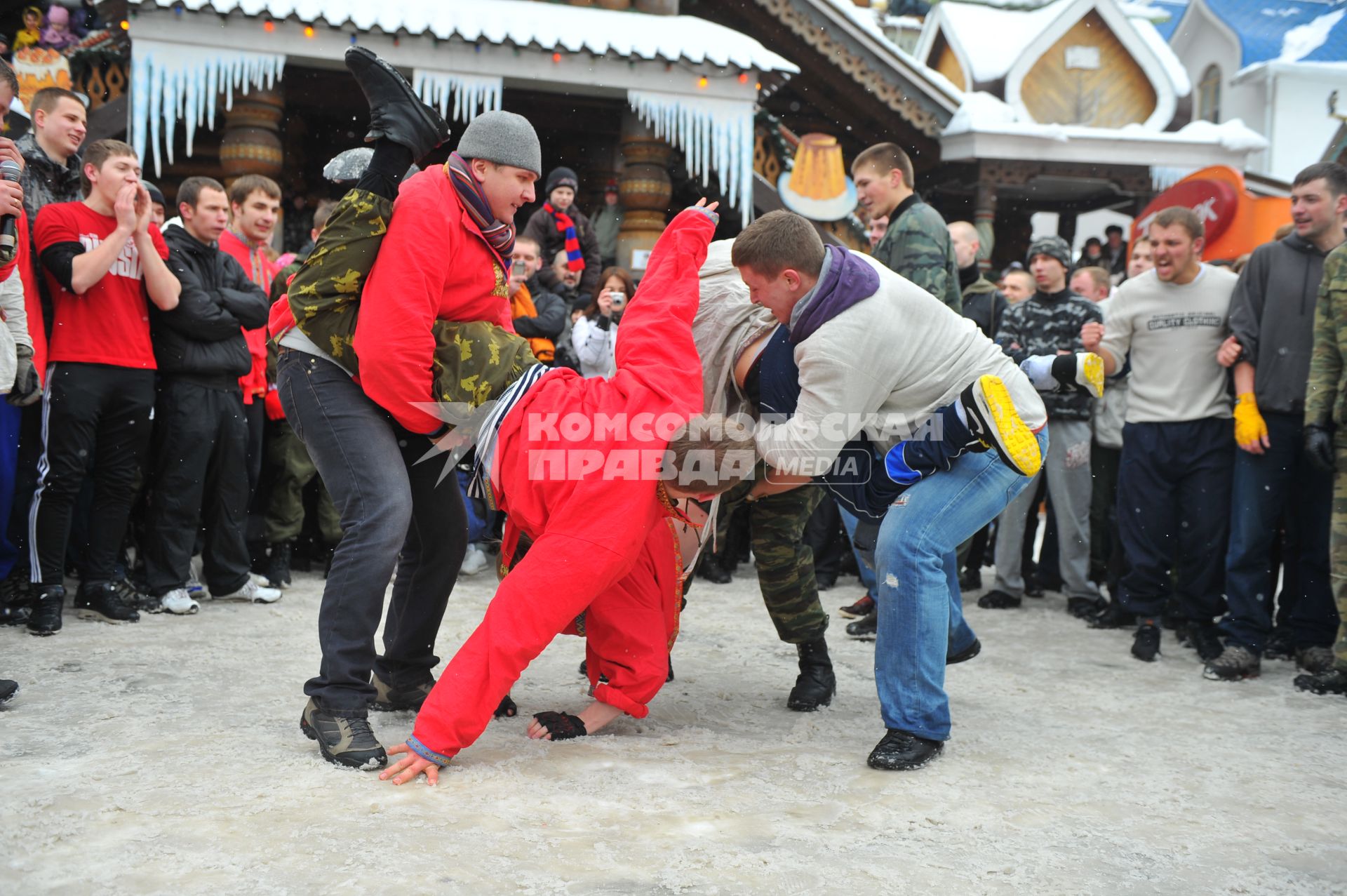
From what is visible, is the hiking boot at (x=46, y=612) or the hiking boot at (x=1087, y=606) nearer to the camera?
the hiking boot at (x=46, y=612)

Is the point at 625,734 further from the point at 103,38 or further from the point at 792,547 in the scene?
the point at 103,38

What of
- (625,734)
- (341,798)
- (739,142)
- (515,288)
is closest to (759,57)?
(739,142)

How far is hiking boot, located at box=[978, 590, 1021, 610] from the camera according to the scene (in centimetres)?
592

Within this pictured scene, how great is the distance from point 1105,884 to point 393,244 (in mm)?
2375

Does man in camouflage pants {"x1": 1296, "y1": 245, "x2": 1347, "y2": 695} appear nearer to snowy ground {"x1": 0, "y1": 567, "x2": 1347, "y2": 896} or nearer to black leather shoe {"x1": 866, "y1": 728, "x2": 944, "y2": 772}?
snowy ground {"x1": 0, "y1": 567, "x2": 1347, "y2": 896}

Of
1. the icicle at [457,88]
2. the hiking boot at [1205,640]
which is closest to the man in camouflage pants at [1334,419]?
the hiking boot at [1205,640]

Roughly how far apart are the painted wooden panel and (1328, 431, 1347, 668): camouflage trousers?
11.3 meters

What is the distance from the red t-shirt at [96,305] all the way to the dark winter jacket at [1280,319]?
4825 mm

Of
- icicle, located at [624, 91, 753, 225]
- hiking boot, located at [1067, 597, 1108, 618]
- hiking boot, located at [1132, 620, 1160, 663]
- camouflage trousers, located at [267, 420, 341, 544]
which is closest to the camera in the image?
hiking boot, located at [1132, 620, 1160, 663]

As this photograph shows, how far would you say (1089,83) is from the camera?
1462 centimetres

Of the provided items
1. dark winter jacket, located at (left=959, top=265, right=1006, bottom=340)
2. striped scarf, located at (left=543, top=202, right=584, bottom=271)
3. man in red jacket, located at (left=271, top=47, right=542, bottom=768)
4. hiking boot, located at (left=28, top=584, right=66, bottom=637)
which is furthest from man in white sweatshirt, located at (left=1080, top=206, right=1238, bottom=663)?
hiking boot, located at (left=28, top=584, right=66, bottom=637)

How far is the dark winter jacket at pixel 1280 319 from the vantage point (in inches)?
183

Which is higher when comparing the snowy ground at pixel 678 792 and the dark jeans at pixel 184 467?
the dark jeans at pixel 184 467

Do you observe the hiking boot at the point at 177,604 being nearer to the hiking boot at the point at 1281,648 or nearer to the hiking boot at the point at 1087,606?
the hiking boot at the point at 1087,606
